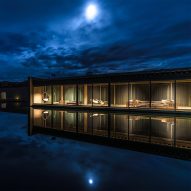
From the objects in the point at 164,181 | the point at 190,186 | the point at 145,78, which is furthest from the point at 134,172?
the point at 145,78

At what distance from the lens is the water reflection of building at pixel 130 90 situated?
14.6m

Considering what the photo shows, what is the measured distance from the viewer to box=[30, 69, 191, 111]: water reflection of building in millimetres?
14578

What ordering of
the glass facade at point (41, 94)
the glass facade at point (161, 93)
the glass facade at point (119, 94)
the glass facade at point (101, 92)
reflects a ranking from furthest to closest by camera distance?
the glass facade at point (41, 94) → the glass facade at point (101, 92) → the glass facade at point (119, 94) → the glass facade at point (161, 93)

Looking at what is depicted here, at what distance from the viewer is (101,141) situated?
612 centimetres

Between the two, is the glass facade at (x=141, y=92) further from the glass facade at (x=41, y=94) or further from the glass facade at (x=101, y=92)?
the glass facade at (x=41, y=94)

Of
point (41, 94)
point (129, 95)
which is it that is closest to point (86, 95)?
point (129, 95)

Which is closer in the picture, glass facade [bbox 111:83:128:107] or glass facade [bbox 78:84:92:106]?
glass facade [bbox 111:83:128:107]

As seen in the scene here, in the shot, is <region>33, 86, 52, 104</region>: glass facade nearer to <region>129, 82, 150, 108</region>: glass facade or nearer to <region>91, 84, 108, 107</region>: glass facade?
<region>91, 84, 108, 107</region>: glass facade

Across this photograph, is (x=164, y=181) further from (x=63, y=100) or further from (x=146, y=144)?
(x=63, y=100)

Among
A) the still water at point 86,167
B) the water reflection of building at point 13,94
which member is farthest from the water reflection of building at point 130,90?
the water reflection of building at point 13,94

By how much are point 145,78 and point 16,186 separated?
13.2 metres

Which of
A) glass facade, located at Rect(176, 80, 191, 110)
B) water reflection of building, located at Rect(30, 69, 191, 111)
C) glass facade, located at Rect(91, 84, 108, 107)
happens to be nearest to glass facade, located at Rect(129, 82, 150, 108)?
water reflection of building, located at Rect(30, 69, 191, 111)

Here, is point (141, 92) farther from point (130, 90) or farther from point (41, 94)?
point (41, 94)

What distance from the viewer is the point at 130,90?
746 inches
